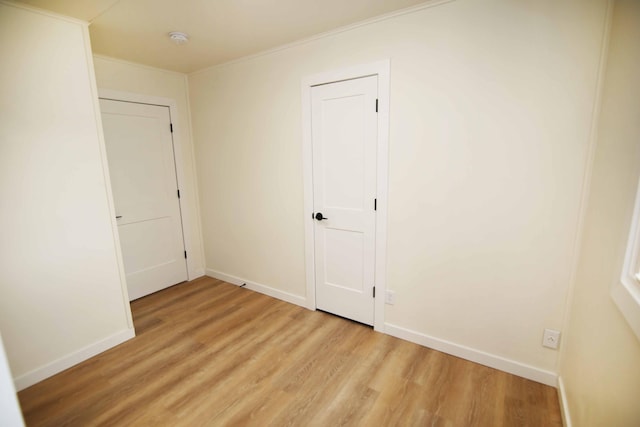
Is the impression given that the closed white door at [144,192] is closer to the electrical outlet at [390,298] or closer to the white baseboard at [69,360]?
the white baseboard at [69,360]

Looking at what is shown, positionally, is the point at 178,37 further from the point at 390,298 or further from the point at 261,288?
the point at 390,298

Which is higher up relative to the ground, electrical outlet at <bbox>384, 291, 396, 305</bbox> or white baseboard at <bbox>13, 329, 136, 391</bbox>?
electrical outlet at <bbox>384, 291, 396, 305</bbox>

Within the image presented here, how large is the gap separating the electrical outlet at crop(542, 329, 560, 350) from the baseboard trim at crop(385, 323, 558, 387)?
0.18 m

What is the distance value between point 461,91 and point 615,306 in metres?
1.40

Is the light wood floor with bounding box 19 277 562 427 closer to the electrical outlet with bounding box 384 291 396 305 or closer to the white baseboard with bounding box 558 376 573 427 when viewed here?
the white baseboard with bounding box 558 376 573 427

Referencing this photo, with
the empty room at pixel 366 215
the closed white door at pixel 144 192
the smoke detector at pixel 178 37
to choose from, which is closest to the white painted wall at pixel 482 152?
the empty room at pixel 366 215

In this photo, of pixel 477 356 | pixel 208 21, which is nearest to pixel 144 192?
pixel 208 21

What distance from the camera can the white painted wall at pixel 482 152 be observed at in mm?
1621

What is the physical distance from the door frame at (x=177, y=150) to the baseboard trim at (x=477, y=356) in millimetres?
2528

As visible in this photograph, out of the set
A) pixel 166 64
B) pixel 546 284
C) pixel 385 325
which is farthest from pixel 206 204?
pixel 546 284

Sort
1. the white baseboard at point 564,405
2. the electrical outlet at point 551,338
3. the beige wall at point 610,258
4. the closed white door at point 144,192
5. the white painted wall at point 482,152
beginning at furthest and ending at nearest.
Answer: the closed white door at point 144,192, the electrical outlet at point 551,338, the white painted wall at point 482,152, the white baseboard at point 564,405, the beige wall at point 610,258

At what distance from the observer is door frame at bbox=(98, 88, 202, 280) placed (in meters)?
2.84

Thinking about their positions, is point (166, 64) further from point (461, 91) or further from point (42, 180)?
point (461, 91)

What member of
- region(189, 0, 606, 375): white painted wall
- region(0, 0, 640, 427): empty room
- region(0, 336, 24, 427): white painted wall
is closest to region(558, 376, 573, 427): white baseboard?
region(0, 0, 640, 427): empty room
